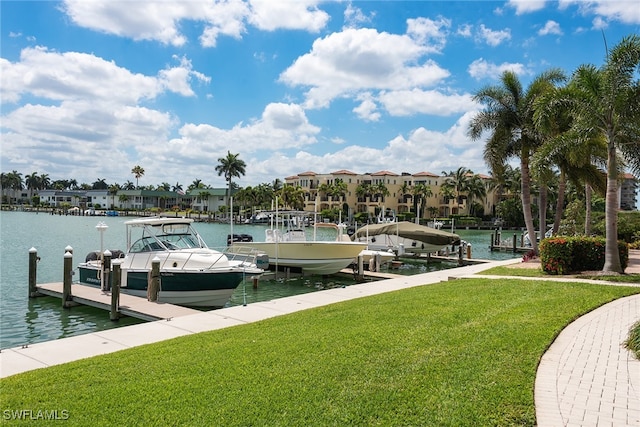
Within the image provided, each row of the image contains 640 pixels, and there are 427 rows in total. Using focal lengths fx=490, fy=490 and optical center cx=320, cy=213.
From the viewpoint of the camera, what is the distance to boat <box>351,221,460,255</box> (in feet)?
118

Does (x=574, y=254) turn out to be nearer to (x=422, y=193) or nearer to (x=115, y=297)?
(x=115, y=297)

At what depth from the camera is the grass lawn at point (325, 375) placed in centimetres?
589

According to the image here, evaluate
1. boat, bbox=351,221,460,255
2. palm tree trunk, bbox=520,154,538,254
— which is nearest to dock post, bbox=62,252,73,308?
boat, bbox=351,221,460,255

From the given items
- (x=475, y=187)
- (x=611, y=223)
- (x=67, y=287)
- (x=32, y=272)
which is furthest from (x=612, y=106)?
(x=475, y=187)

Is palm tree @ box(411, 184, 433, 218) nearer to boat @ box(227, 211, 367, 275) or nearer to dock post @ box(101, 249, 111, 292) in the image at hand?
boat @ box(227, 211, 367, 275)

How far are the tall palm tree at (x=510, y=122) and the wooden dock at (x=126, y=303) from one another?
2236 centimetres

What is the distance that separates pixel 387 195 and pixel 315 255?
87407 mm

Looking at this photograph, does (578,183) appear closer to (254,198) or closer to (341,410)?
(341,410)

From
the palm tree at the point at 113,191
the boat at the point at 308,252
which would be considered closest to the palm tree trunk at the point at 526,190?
the boat at the point at 308,252

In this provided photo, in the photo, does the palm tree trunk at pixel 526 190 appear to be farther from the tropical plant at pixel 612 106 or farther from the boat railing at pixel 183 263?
the boat railing at pixel 183 263

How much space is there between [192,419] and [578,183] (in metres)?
28.9

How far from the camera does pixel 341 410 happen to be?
597 cm

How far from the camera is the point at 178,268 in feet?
61.2

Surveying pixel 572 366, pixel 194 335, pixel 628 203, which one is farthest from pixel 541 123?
pixel 628 203
